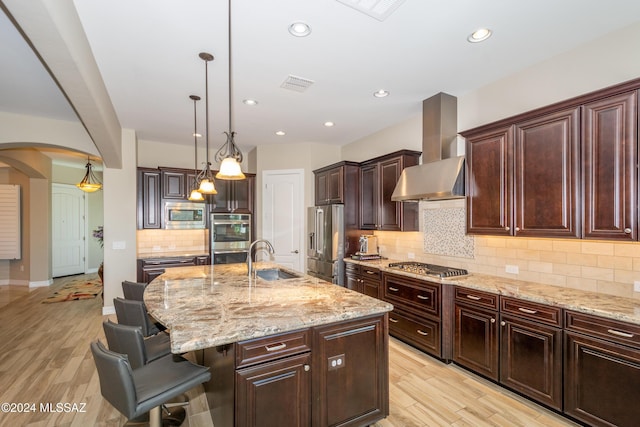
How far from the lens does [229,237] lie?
5.65m

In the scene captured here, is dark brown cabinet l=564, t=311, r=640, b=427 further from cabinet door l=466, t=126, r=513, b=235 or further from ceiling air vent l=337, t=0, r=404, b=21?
ceiling air vent l=337, t=0, r=404, b=21

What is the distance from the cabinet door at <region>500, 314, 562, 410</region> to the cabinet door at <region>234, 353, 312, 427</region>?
1.84m

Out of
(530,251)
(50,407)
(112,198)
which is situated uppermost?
(112,198)

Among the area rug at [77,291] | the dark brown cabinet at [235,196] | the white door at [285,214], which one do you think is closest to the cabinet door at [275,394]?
the white door at [285,214]

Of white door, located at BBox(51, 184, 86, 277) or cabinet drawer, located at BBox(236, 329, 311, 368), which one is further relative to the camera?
white door, located at BBox(51, 184, 86, 277)

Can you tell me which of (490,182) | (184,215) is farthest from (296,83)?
(184,215)

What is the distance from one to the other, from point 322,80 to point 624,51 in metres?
2.52

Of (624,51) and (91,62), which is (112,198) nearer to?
(91,62)

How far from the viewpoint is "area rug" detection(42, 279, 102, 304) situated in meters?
5.87

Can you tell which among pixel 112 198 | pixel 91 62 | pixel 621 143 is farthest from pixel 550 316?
pixel 112 198

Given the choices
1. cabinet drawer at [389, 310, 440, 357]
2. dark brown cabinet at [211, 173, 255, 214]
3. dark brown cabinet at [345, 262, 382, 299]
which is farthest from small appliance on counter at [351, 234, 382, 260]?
dark brown cabinet at [211, 173, 255, 214]

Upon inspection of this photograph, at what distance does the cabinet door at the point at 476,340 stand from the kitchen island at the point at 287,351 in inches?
47.8

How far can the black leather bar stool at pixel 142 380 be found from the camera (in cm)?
148

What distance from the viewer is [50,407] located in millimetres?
2443
